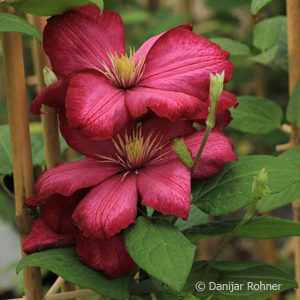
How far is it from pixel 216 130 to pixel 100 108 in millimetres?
128

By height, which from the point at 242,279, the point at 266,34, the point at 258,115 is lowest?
the point at 242,279

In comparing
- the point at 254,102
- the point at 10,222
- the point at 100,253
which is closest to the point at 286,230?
the point at 100,253

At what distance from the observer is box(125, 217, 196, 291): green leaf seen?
41 centimetres

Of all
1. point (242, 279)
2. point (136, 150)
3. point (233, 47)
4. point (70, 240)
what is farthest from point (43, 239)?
point (233, 47)

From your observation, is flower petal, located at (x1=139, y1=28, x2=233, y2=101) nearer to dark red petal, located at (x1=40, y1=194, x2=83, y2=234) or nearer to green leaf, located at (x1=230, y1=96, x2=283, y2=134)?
dark red petal, located at (x1=40, y1=194, x2=83, y2=234)

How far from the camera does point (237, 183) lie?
492mm

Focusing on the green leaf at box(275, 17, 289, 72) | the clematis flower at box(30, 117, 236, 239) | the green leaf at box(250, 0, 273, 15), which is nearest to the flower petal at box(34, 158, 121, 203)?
the clematis flower at box(30, 117, 236, 239)

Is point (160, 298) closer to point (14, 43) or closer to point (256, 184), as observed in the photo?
point (256, 184)

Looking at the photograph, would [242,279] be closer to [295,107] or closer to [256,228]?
[256,228]

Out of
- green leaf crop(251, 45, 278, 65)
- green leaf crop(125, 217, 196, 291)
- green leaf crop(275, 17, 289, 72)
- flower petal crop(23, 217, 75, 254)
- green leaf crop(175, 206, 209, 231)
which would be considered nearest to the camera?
green leaf crop(125, 217, 196, 291)

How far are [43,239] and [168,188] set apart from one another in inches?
6.0

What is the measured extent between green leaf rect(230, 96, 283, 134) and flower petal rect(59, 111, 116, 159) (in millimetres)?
296

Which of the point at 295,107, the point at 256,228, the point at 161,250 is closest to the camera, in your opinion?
the point at 161,250

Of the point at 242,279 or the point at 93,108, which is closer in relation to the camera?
the point at 93,108
